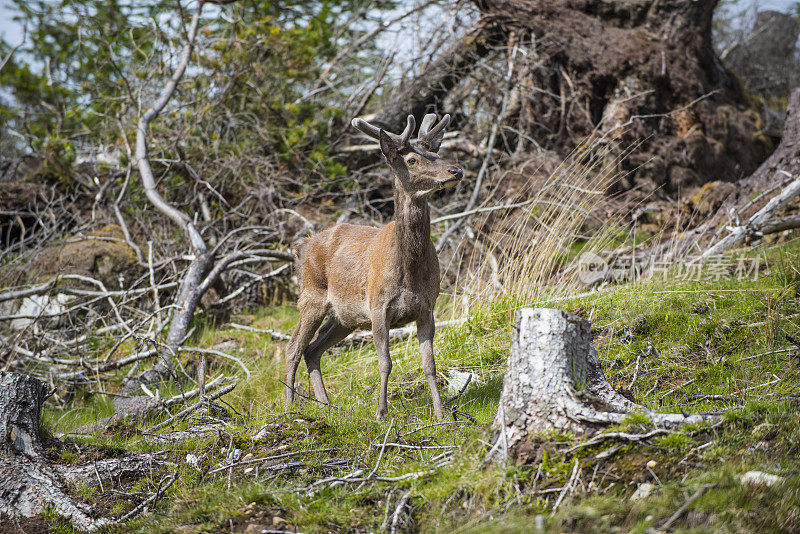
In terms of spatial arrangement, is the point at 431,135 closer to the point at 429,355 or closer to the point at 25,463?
the point at 429,355

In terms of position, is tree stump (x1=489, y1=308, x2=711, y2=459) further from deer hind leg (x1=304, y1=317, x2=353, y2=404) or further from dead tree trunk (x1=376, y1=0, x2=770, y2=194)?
dead tree trunk (x1=376, y1=0, x2=770, y2=194)

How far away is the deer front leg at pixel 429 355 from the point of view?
17.1ft

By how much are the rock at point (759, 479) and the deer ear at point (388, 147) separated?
3.35 meters

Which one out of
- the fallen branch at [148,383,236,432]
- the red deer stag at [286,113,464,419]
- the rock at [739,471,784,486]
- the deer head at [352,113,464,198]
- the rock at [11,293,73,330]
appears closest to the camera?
the rock at [739,471,784,486]

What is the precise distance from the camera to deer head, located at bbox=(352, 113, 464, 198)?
5.15 meters

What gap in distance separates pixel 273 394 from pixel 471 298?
2.49 m

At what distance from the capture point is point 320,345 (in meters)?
6.49

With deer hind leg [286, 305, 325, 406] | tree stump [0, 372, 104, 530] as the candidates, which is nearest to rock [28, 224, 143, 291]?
deer hind leg [286, 305, 325, 406]

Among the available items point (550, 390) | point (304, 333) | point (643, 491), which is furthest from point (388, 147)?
point (643, 491)

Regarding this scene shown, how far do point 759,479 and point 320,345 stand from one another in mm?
4236

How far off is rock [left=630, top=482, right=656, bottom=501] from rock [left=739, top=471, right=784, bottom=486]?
1.32ft

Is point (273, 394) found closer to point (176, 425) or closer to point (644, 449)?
point (176, 425)

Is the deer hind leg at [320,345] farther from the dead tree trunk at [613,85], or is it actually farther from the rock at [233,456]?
the dead tree trunk at [613,85]

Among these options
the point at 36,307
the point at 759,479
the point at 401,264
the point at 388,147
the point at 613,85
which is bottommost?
the point at 759,479
